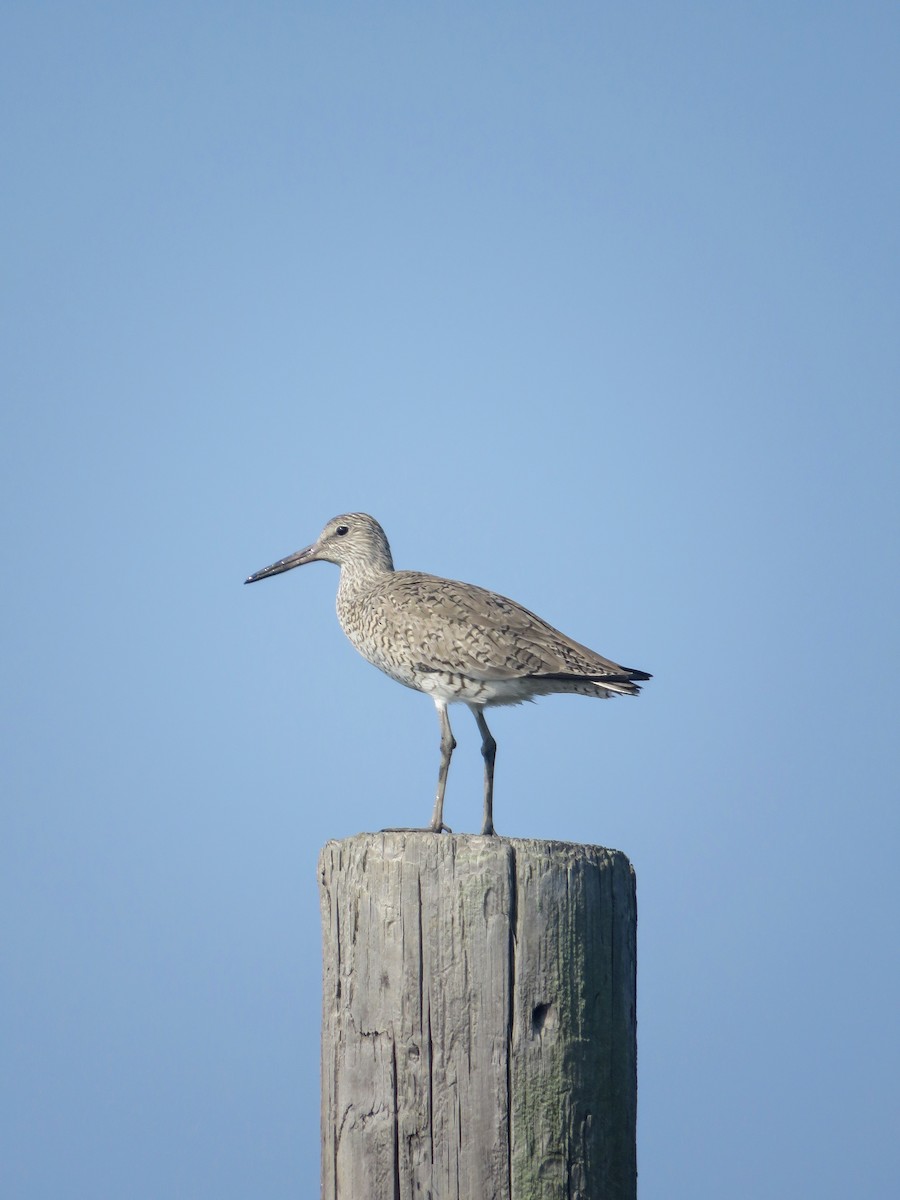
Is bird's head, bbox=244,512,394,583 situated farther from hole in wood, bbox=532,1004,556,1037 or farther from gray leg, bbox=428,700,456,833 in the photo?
hole in wood, bbox=532,1004,556,1037

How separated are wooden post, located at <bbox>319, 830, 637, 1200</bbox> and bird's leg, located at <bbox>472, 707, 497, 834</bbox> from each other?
2.58 meters

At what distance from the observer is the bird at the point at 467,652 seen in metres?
7.07

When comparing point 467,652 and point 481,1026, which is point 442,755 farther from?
point 481,1026

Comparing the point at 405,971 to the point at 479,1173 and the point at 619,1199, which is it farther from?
the point at 619,1199

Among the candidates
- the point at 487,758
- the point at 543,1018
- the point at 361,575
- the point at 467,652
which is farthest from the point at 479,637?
A: the point at 543,1018

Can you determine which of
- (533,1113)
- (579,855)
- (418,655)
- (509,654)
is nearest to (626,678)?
(509,654)

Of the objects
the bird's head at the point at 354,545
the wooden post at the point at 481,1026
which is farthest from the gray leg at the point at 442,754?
the wooden post at the point at 481,1026

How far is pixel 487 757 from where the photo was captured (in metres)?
7.64

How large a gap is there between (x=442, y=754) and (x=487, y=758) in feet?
0.84

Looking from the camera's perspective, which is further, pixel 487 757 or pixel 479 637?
pixel 487 757

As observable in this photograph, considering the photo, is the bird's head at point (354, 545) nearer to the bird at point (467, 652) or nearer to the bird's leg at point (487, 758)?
the bird at point (467, 652)

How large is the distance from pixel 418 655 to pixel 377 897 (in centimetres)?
307

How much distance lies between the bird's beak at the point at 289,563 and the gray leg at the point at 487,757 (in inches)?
85.2

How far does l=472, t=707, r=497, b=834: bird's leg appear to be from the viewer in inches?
282
